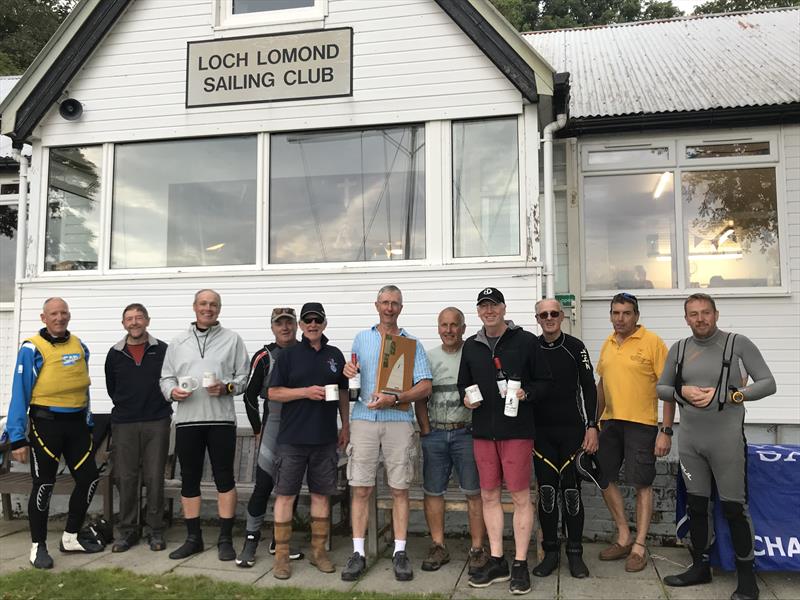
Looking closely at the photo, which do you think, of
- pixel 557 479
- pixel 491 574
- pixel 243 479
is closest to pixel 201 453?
pixel 243 479

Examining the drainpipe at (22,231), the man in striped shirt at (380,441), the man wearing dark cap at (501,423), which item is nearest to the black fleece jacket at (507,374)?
the man wearing dark cap at (501,423)

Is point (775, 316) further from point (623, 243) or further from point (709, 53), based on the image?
point (709, 53)

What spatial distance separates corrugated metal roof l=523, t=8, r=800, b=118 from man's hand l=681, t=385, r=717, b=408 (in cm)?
360

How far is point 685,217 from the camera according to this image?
688 cm

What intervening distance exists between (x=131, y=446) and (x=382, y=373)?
2285mm

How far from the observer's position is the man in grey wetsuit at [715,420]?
3990 millimetres

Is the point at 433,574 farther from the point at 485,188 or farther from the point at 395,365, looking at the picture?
the point at 485,188

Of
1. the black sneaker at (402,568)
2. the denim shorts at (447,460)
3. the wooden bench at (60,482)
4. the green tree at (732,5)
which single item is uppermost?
the green tree at (732,5)

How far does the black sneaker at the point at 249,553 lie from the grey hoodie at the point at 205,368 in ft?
2.79

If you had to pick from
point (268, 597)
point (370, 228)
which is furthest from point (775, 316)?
point (268, 597)

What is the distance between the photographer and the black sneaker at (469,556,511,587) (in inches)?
163

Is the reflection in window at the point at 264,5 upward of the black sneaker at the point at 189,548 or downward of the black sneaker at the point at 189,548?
upward

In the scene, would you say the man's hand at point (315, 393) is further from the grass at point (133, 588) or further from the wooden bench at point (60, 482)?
the wooden bench at point (60, 482)

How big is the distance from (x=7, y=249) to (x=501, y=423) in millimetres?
7405
